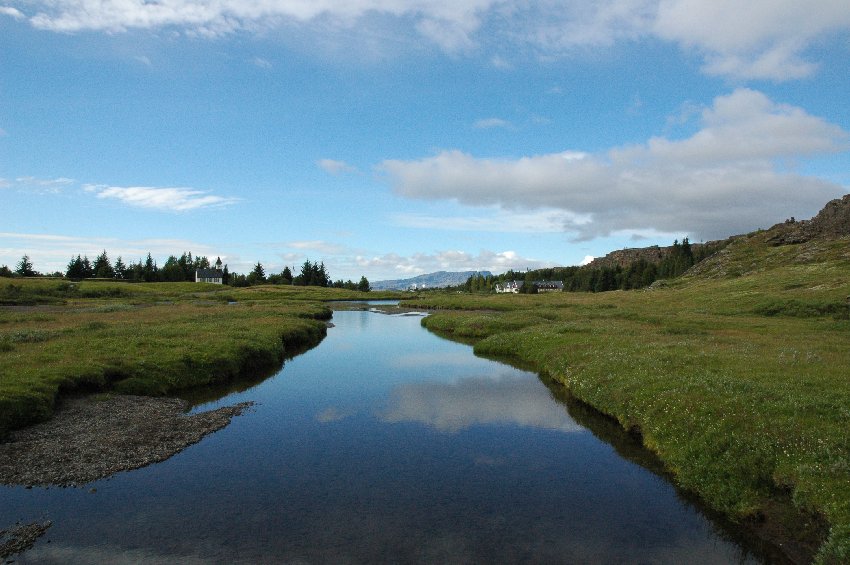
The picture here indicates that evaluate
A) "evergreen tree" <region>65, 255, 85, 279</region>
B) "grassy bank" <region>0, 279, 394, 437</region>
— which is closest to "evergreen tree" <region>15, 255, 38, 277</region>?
"evergreen tree" <region>65, 255, 85, 279</region>

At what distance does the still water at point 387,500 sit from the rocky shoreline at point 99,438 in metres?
0.88

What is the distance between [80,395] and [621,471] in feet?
91.3

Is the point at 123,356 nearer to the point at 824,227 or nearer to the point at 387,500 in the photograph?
the point at 387,500

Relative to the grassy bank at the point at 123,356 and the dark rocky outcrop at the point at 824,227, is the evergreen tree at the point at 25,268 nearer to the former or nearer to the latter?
the grassy bank at the point at 123,356

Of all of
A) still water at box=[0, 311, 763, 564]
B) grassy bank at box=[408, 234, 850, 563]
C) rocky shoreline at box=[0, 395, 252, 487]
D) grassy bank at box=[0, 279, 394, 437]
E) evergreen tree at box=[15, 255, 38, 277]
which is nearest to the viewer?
still water at box=[0, 311, 763, 564]

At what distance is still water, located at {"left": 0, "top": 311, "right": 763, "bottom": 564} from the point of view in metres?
14.1

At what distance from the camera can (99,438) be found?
21.9 metres

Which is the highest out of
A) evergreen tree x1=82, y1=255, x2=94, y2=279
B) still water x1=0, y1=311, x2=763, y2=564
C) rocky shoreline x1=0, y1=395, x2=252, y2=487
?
evergreen tree x1=82, y1=255, x2=94, y2=279

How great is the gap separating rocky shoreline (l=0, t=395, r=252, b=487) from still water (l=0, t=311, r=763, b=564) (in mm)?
883

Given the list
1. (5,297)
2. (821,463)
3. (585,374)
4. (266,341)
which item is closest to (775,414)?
(821,463)

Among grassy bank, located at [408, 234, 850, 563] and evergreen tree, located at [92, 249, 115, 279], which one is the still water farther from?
evergreen tree, located at [92, 249, 115, 279]

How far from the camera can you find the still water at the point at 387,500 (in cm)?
1413

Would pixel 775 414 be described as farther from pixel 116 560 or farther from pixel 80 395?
pixel 80 395

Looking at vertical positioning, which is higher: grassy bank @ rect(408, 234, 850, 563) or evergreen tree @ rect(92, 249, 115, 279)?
evergreen tree @ rect(92, 249, 115, 279)
